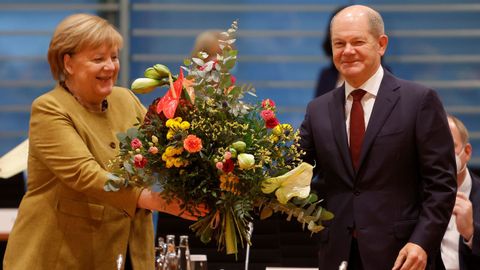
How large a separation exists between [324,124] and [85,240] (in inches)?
39.8

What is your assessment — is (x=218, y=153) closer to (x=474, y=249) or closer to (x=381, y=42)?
(x=381, y=42)

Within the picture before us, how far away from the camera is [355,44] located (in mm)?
A: 3736

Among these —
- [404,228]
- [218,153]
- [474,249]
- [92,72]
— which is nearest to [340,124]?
[404,228]

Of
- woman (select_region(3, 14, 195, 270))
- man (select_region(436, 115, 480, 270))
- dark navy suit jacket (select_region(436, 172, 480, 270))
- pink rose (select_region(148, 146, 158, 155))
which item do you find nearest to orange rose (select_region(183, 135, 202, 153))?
pink rose (select_region(148, 146, 158, 155))

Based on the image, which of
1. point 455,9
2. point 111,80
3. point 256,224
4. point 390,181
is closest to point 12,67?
point 455,9

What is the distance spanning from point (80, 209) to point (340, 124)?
3.39 ft

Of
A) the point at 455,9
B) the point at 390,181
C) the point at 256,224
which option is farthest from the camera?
the point at 455,9

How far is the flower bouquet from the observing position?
10.7 ft

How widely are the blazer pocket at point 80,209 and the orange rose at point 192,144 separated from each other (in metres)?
0.68

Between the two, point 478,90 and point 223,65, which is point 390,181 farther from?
point 478,90

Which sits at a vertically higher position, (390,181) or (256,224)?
(390,181)

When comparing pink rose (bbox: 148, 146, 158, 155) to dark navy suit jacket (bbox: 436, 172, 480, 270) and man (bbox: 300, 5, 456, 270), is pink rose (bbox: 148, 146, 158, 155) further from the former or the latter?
dark navy suit jacket (bbox: 436, 172, 480, 270)

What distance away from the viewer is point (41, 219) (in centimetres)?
371

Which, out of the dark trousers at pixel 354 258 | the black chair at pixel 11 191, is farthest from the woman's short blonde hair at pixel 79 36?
the black chair at pixel 11 191
